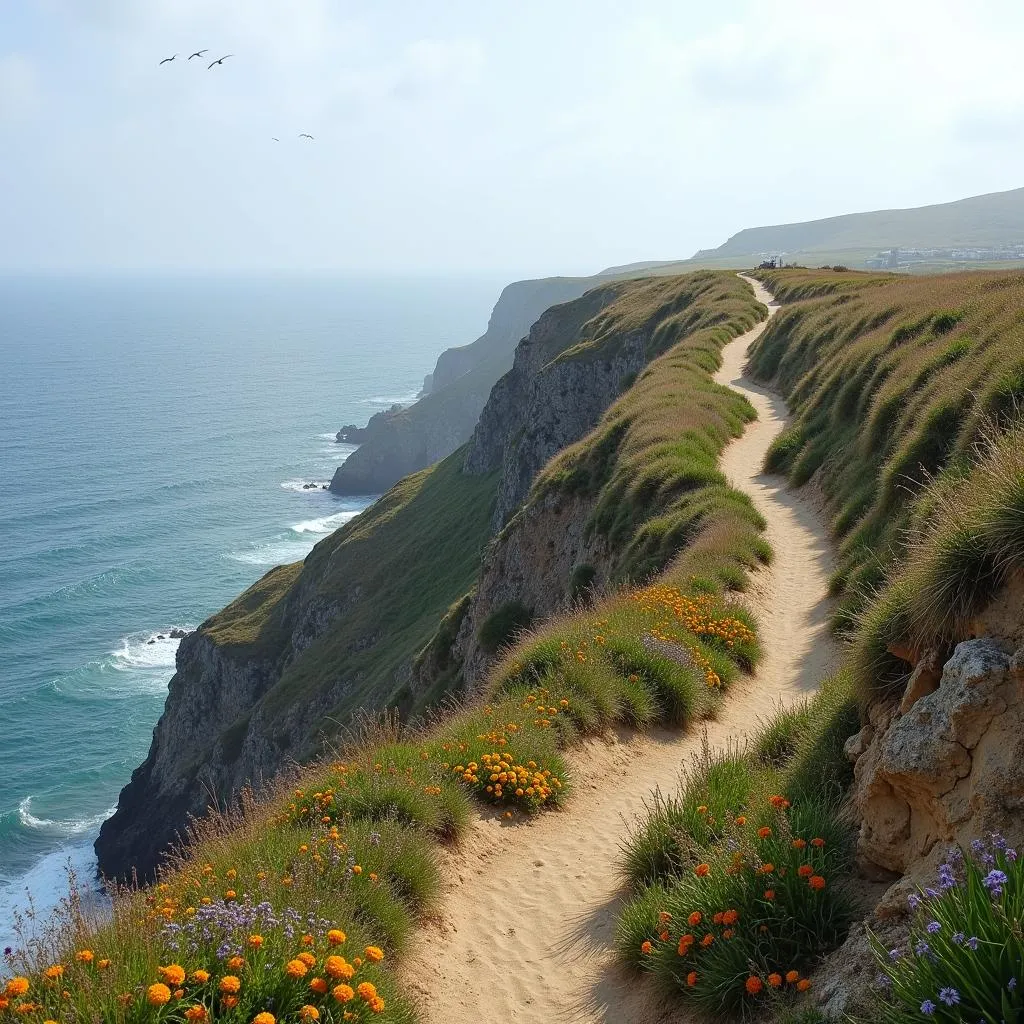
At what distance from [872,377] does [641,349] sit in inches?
1720

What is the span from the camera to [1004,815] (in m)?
5.16

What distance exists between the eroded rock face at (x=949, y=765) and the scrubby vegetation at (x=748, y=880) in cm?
51

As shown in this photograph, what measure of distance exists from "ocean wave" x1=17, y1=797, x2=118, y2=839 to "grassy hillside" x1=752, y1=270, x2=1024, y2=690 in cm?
5602

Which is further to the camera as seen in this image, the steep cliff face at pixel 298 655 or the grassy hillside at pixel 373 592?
the grassy hillside at pixel 373 592

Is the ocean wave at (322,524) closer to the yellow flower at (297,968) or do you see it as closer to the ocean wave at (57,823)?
the ocean wave at (57,823)

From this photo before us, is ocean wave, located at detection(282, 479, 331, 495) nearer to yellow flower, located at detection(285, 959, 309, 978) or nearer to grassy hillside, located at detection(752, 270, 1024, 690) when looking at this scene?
grassy hillside, located at detection(752, 270, 1024, 690)

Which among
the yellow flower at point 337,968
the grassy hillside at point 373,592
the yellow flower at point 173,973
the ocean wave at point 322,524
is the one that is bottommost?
the ocean wave at point 322,524

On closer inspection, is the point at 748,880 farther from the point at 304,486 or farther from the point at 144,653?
the point at 304,486

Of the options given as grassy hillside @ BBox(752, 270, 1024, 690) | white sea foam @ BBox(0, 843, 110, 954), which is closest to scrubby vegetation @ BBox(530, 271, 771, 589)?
grassy hillside @ BBox(752, 270, 1024, 690)

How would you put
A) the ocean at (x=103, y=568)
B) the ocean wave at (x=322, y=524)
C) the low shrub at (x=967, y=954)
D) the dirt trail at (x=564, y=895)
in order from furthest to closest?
the ocean wave at (x=322, y=524) → the ocean at (x=103, y=568) → the dirt trail at (x=564, y=895) → the low shrub at (x=967, y=954)

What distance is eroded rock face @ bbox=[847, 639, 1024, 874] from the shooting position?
5.25m

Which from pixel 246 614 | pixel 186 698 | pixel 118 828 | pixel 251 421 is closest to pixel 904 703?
pixel 118 828

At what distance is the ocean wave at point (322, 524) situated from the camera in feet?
422

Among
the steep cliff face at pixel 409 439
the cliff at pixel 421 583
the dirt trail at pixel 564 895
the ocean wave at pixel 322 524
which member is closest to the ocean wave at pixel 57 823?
the cliff at pixel 421 583
